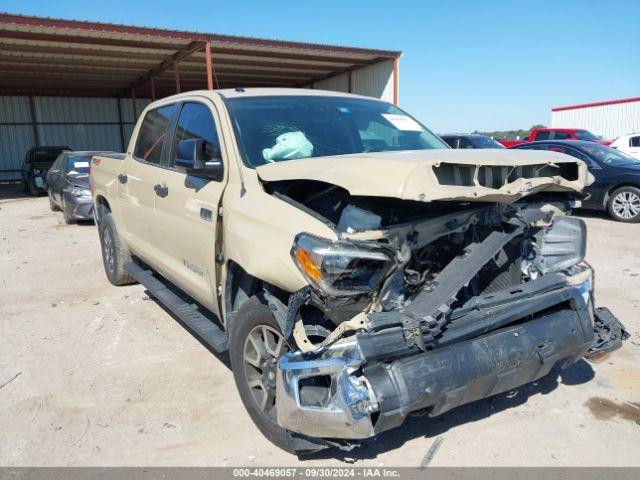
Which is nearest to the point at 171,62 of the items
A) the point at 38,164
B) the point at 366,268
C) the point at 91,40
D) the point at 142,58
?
the point at 142,58

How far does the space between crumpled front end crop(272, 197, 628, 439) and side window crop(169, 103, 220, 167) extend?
1.39 meters

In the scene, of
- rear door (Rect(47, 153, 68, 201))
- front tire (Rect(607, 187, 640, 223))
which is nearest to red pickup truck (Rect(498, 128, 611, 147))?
front tire (Rect(607, 187, 640, 223))

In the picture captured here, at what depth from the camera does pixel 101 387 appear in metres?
3.73

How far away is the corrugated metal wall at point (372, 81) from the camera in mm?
18328

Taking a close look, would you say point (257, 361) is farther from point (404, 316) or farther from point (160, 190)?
point (160, 190)

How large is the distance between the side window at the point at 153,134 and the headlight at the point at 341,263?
2555 mm

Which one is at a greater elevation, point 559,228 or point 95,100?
point 95,100

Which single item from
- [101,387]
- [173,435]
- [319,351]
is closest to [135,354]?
[101,387]

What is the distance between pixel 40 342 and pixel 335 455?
312cm

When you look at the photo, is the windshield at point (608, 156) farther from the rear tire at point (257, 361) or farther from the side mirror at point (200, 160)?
the rear tire at point (257, 361)

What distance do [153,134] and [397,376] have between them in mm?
3517

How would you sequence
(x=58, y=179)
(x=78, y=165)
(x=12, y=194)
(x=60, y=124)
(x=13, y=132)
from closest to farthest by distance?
(x=78, y=165)
(x=58, y=179)
(x=12, y=194)
(x=13, y=132)
(x=60, y=124)

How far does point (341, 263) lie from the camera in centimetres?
226

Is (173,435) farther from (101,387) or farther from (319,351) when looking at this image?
(319,351)
